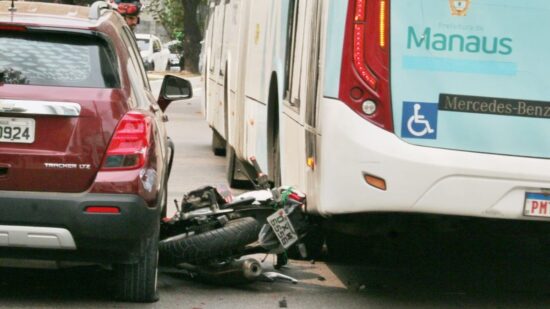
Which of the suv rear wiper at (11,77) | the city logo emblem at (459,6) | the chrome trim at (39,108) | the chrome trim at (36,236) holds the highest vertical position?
the city logo emblem at (459,6)

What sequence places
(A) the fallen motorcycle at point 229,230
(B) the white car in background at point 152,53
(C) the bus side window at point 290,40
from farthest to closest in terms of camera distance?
(B) the white car in background at point 152,53, (C) the bus side window at point 290,40, (A) the fallen motorcycle at point 229,230

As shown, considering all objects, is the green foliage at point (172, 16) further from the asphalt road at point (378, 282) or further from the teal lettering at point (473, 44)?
the teal lettering at point (473, 44)

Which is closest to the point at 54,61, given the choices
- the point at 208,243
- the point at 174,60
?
the point at 208,243

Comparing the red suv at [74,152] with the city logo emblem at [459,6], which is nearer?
the red suv at [74,152]

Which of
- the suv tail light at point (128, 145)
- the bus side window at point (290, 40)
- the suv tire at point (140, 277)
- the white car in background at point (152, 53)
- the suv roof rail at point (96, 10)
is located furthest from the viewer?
the white car in background at point (152, 53)

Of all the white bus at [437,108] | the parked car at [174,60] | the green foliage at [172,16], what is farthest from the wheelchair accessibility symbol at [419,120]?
the green foliage at [172,16]

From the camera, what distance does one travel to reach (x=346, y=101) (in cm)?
740

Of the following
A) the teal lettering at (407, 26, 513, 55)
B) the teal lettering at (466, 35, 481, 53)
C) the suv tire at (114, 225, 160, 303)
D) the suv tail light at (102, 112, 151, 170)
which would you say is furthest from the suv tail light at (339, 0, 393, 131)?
the suv tire at (114, 225, 160, 303)

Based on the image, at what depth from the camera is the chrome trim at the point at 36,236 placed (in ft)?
23.1

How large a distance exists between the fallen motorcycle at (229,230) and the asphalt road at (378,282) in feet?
0.59

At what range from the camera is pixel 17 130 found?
282 inches

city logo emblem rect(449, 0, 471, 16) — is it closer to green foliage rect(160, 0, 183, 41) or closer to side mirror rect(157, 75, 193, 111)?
side mirror rect(157, 75, 193, 111)

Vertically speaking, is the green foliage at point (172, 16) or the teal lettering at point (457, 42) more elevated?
the teal lettering at point (457, 42)

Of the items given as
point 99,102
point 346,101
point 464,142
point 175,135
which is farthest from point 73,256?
point 175,135
